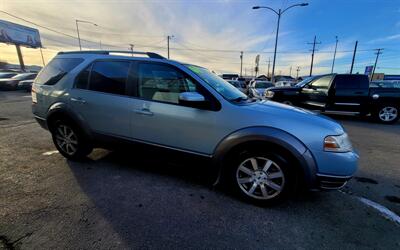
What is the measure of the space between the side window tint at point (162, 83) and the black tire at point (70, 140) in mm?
1442

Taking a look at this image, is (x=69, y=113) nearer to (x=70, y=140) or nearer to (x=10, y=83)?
(x=70, y=140)

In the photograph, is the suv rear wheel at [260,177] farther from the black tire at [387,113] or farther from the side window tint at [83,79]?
the black tire at [387,113]

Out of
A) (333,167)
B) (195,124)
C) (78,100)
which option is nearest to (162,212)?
(195,124)

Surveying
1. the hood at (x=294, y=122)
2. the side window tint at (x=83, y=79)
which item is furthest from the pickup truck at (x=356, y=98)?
the side window tint at (x=83, y=79)

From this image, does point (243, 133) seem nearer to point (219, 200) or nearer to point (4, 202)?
point (219, 200)

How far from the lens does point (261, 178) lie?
8.80ft

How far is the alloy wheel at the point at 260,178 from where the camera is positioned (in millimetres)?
2623

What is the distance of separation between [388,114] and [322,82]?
278cm

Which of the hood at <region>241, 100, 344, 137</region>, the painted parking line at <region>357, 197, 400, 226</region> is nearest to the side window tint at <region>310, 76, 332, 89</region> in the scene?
the painted parking line at <region>357, 197, 400, 226</region>

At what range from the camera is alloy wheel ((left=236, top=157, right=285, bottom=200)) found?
2.62m

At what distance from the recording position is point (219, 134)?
9.00ft

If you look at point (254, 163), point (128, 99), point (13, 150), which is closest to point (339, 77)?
point (254, 163)

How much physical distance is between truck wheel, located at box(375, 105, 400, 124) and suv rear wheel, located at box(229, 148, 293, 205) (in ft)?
27.9

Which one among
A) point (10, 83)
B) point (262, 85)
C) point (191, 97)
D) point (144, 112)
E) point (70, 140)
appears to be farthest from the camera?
point (10, 83)
